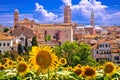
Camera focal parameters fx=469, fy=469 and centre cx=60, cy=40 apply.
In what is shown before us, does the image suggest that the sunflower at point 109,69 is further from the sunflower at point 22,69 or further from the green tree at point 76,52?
the green tree at point 76,52

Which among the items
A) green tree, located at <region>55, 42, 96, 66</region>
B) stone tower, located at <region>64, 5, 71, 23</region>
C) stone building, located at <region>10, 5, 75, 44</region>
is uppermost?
stone tower, located at <region>64, 5, 71, 23</region>

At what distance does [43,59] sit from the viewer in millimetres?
2689

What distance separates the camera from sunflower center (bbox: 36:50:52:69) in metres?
2.69

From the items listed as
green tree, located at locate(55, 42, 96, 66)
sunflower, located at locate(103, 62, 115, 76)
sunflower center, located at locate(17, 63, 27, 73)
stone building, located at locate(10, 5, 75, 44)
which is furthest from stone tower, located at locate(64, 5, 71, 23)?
sunflower center, located at locate(17, 63, 27, 73)

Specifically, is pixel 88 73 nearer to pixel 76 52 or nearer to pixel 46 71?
pixel 46 71

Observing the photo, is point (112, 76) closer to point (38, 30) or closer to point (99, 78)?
point (99, 78)

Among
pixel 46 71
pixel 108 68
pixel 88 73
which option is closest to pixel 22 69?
pixel 46 71

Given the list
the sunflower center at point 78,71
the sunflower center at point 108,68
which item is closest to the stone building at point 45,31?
the sunflower center at point 78,71

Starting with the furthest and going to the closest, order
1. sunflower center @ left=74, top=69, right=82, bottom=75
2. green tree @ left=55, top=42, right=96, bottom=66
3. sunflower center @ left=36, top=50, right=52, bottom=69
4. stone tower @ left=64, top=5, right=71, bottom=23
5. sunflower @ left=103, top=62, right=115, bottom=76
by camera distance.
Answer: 1. stone tower @ left=64, top=5, right=71, bottom=23
2. green tree @ left=55, top=42, right=96, bottom=66
3. sunflower center @ left=74, top=69, right=82, bottom=75
4. sunflower @ left=103, top=62, right=115, bottom=76
5. sunflower center @ left=36, top=50, right=52, bottom=69

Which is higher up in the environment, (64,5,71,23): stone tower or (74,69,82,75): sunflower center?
(64,5,71,23): stone tower

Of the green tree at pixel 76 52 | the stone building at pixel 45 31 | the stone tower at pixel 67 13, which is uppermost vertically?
the stone tower at pixel 67 13

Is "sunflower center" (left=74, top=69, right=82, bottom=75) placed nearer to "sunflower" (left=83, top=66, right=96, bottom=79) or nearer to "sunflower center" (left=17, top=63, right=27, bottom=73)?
"sunflower" (left=83, top=66, right=96, bottom=79)

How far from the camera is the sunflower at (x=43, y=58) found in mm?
2691

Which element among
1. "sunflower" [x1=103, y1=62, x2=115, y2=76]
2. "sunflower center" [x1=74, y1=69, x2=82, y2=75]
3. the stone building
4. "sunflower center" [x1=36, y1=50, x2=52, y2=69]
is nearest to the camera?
"sunflower center" [x1=36, y1=50, x2=52, y2=69]
